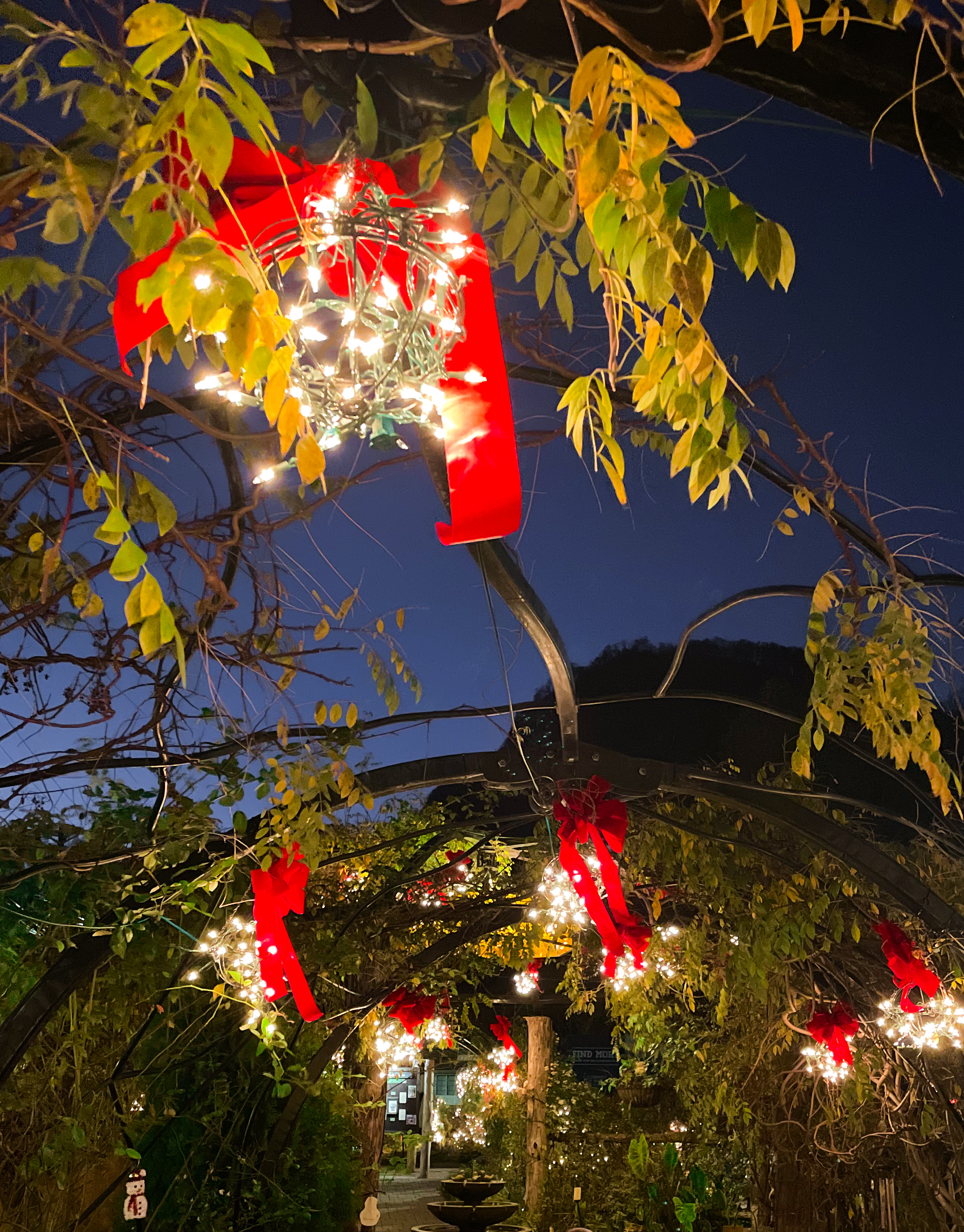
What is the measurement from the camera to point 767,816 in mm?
4195

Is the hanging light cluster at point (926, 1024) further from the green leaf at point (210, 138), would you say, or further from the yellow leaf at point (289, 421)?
the green leaf at point (210, 138)

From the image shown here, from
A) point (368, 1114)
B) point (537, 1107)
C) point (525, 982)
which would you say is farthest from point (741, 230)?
point (537, 1107)

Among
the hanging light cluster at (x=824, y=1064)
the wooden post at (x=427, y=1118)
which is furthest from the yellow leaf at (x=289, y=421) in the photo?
the wooden post at (x=427, y=1118)

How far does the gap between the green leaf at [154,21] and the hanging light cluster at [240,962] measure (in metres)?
4.00

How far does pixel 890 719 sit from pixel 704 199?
2.05 m

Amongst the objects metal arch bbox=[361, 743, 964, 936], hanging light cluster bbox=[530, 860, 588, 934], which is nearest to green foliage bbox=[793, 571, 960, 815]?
metal arch bbox=[361, 743, 964, 936]

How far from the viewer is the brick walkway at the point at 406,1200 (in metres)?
11.2

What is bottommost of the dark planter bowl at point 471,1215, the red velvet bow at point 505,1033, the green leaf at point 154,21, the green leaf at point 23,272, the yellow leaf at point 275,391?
the dark planter bowl at point 471,1215

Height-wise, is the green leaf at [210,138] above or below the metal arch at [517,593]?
below

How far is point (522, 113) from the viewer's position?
910 mm

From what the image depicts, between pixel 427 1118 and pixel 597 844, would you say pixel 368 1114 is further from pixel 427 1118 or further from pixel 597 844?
pixel 427 1118

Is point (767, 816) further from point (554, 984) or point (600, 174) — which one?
point (554, 984)

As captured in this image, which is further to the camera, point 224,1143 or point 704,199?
point 224,1143

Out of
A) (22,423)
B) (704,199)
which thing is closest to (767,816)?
(22,423)
